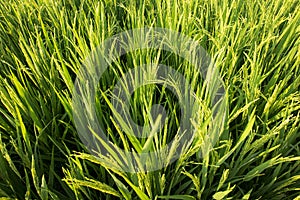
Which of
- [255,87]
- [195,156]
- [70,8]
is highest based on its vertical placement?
[70,8]

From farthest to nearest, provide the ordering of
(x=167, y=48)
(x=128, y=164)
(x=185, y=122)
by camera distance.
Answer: (x=167, y=48), (x=185, y=122), (x=128, y=164)

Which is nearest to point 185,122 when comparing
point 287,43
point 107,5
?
point 287,43

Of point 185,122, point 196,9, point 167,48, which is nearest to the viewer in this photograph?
point 185,122

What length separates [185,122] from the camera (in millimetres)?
621

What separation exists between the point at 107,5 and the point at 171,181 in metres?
0.61

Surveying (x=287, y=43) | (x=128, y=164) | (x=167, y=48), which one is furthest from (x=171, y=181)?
(x=287, y=43)

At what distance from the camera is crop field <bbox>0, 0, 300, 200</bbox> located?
520mm

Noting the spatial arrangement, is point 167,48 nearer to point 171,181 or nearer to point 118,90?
point 118,90

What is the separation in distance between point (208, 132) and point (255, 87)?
138 mm

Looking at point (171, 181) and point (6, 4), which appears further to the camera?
point (6, 4)

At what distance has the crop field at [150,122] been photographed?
52 centimetres

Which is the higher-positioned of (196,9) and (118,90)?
(196,9)

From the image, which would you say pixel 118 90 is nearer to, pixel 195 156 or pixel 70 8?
pixel 195 156

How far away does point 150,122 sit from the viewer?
531 millimetres
